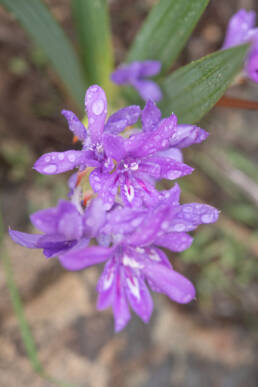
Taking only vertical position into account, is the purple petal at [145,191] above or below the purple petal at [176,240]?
above

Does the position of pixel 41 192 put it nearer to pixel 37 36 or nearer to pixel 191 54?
pixel 37 36

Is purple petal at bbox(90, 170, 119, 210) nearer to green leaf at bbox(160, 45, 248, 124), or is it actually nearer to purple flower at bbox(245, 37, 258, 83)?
green leaf at bbox(160, 45, 248, 124)

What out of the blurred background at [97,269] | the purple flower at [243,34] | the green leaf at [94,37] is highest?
the green leaf at [94,37]

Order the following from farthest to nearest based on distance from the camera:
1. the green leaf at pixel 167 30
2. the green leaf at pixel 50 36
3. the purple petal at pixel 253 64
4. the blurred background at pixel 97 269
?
1. the blurred background at pixel 97 269
2. the green leaf at pixel 50 36
3. the purple petal at pixel 253 64
4. the green leaf at pixel 167 30

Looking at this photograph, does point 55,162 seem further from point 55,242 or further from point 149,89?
point 149,89

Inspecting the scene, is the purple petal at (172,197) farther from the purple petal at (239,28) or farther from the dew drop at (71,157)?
the purple petal at (239,28)

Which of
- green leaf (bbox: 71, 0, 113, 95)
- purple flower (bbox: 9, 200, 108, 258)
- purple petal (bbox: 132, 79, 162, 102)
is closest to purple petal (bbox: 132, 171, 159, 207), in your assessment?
purple flower (bbox: 9, 200, 108, 258)

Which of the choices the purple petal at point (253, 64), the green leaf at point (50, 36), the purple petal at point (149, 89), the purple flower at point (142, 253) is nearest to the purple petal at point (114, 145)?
the purple flower at point (142, 253)

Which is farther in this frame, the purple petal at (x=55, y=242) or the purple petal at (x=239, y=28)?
the purple petal at (x=239, y=28)
